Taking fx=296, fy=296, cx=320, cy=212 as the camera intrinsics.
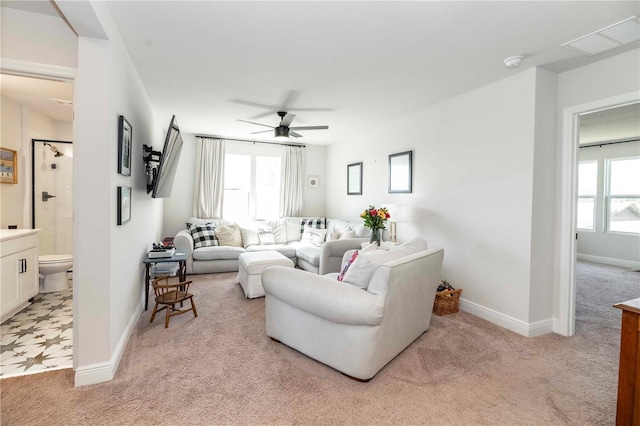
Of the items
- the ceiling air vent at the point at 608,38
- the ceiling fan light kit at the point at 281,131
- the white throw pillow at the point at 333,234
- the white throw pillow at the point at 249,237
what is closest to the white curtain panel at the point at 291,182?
the white throw pillow at the point at 249,237

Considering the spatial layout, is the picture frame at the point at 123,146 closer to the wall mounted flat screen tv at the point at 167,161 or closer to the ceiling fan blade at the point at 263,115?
the wall mounted flat screen tv at the point at 167,161

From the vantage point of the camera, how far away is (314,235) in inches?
217

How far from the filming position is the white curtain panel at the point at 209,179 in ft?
18.8

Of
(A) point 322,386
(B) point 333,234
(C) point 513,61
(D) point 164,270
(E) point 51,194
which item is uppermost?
(C) point 513,61

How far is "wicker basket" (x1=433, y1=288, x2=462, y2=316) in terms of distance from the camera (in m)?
3.24

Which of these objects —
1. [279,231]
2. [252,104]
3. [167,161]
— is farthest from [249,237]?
[167,161]

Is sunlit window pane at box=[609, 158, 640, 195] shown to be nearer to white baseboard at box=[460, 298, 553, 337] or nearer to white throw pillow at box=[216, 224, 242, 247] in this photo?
white baseboard at box=[460, 298, 553, 337]

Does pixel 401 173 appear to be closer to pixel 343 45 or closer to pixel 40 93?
pixel 343 45

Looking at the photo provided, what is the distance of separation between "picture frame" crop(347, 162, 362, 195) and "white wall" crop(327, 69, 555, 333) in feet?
4.21

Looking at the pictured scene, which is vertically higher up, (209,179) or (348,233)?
(209,179)

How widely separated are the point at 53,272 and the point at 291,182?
13.4 feet

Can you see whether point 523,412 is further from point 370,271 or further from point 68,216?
point 68,216

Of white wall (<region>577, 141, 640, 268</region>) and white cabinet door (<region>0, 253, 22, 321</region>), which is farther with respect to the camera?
white wall (<region>577, 141, 640, 268</region>)

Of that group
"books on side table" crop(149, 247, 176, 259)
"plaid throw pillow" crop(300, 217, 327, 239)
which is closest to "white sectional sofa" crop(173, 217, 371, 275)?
"plaid throw pillow" crop(300, 217, 327, 239)
